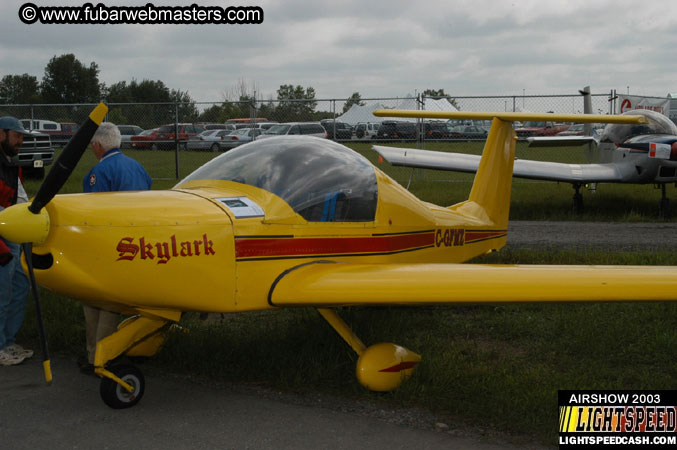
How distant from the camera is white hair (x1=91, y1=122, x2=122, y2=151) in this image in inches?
211

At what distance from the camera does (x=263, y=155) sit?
5.05m

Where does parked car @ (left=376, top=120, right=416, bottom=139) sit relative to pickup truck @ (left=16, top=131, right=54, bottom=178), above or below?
above

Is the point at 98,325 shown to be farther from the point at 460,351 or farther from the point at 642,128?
the point at 642,128

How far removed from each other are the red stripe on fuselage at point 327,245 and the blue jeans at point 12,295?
2.14 meters

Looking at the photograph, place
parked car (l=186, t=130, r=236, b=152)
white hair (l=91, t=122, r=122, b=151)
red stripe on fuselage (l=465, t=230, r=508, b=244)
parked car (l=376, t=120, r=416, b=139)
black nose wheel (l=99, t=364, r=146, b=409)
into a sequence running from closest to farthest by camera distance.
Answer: black nose wheel (l=99, t=364, r=146, b=409) → white hair (l=91, t=122, r=122, b=151) → red stripe on fuselage (l=465, t=230, r=508, b=244) → parked car (l=376, t=120, r=416, b=139) → parked car (l=186, t=130, r=236, b=152)

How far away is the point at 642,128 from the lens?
13.3 m

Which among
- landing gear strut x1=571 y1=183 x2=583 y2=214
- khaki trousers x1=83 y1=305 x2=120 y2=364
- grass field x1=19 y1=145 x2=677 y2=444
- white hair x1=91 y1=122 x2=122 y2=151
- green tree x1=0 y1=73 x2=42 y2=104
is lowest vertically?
grass field x1=19 y1=145 x2=677 y2=444

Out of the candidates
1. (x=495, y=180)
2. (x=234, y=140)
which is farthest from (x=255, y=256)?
(x=234, y=140)

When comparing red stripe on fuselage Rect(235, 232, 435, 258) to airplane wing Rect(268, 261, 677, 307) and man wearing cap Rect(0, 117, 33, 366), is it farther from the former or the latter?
man wearing cap Rect(0, 117, 33, 366)

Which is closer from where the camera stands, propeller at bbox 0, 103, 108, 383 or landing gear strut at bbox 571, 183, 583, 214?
propeller at bbox 0, 103, 108, 383

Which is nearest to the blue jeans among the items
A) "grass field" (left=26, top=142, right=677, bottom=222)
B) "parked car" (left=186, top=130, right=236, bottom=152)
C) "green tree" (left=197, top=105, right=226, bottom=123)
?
"grass field" (left=26, top=142, right=677, bottom=222)

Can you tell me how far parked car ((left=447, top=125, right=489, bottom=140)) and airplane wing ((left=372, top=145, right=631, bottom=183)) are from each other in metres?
8.15

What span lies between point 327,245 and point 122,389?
Result: 1.75m

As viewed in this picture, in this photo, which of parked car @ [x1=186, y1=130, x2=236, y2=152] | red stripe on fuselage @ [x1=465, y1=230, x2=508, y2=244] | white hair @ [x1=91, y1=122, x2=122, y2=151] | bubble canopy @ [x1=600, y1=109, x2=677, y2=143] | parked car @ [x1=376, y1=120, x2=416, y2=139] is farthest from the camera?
parked car @ [x1=186, y1=130, x2=236, y2=152]
